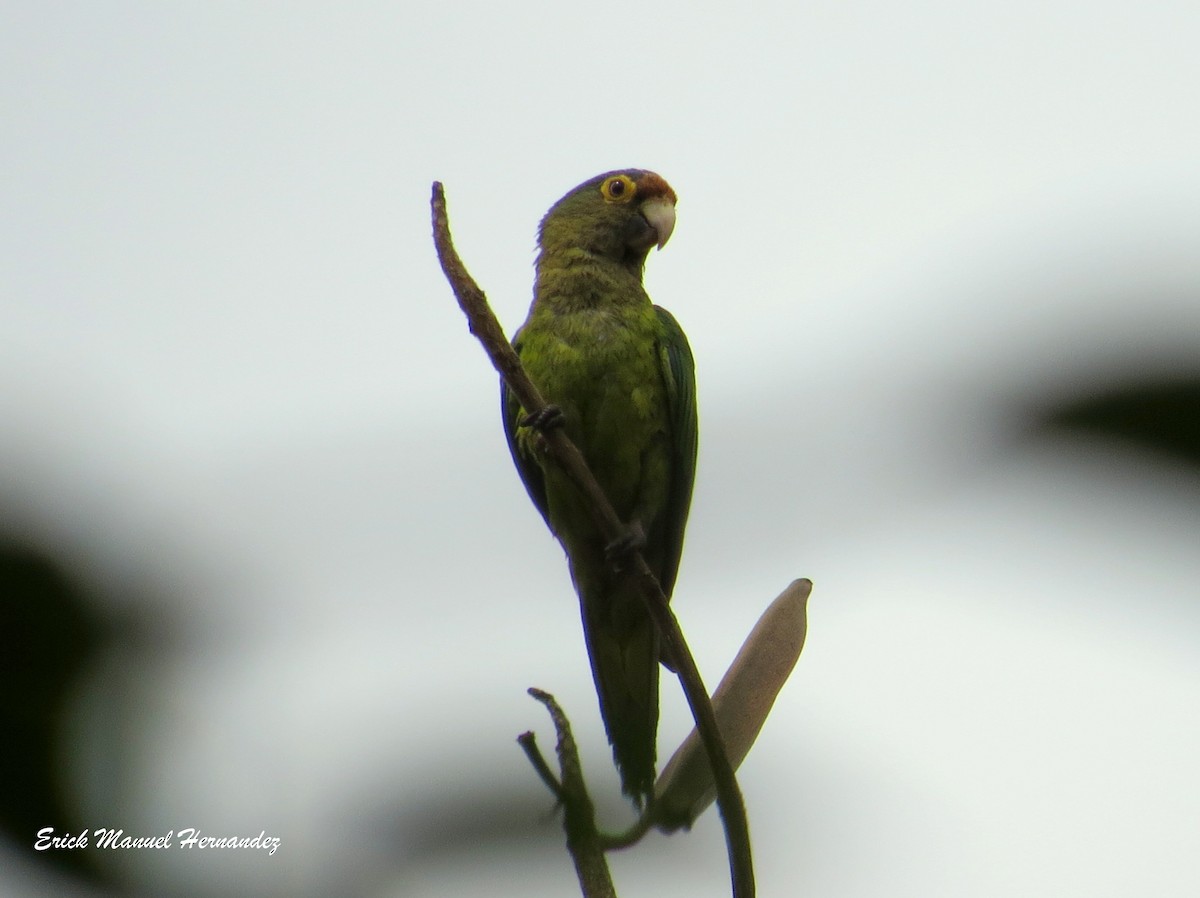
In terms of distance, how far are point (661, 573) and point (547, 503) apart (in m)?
0.58

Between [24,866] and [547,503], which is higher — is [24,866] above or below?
above

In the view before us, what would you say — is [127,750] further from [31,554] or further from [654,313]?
[654,313]

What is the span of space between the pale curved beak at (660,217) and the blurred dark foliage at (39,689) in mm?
4219

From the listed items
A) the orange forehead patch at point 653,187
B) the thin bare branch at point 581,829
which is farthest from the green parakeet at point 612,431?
the thin bare branch at point 581,829

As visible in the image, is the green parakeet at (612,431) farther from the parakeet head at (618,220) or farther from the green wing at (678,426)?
the parakeet head at (618,220)

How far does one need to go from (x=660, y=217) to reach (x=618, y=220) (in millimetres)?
196

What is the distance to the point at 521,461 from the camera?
4805 mm

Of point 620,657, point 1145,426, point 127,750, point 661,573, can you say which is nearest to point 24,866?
point 127,750

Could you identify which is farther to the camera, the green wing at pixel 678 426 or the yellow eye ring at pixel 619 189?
the yellow eye ring at pixel 619 189

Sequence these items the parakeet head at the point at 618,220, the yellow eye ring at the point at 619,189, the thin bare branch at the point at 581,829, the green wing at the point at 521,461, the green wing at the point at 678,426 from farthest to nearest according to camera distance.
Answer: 1. the yellow eye ring at the point at 619,189
2. the parakeet head at the point at 618,220
3. the green wing at the point at 521,461
4. the green wing at the point at 678,426
5. the thin bare branch at the point at 581,829

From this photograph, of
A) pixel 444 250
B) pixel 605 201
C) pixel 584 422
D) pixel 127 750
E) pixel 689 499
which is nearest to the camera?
pixel 127 750

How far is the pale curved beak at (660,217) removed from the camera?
5191mm

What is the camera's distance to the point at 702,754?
1.92 m

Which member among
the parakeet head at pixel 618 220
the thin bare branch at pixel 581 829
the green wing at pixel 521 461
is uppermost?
the parakeet head at pixel 618 220
